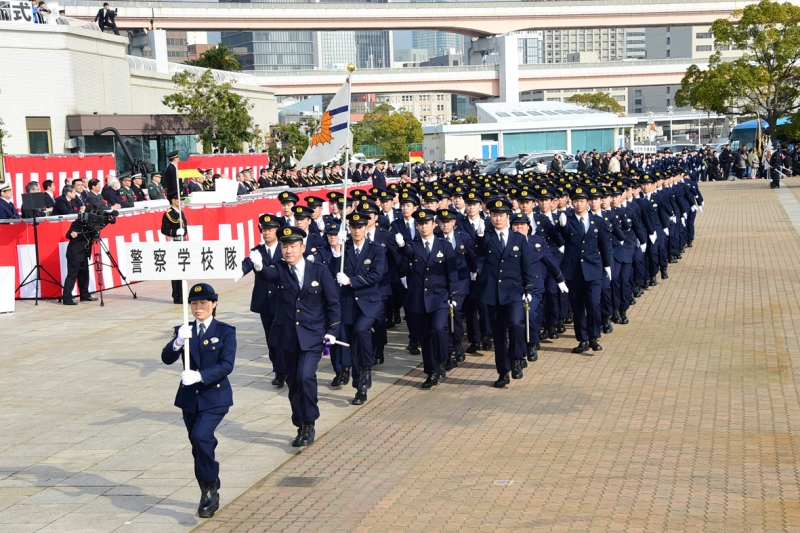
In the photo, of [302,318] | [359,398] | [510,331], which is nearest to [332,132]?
[510,331]

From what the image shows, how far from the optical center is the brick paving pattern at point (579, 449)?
24.1 ft

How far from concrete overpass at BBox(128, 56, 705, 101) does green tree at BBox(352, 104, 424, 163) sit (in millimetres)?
3901

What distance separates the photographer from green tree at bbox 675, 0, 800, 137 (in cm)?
4809

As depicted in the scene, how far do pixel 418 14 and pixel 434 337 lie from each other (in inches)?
3250

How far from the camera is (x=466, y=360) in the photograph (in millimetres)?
13086

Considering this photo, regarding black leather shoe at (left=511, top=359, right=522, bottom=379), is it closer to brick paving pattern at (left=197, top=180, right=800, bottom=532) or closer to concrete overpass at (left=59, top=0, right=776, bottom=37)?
brick paving pattern at (left=197, top=180, right=800, bottom=532)

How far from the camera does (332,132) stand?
39.9 feet

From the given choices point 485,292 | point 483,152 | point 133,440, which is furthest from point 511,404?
point 483,152

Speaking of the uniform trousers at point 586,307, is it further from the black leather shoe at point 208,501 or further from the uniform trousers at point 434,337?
the black leather shoe at point 208,501

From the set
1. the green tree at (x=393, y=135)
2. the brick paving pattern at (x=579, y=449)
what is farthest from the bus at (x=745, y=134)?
the brick paving pattern at (x=579, y=449)

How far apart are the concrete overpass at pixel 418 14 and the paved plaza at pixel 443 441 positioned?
7355cm

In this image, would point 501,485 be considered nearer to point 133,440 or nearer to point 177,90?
point 133,440

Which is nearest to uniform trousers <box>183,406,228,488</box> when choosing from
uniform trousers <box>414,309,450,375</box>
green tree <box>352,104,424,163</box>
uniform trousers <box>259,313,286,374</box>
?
uniform trousers <box>259,313,286,374</box>

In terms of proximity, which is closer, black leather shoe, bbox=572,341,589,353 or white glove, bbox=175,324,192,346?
white glove, bbox=175,324,192,346
